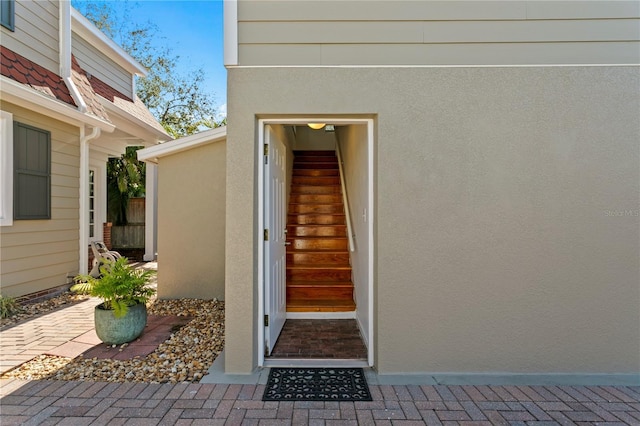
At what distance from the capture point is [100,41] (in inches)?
275

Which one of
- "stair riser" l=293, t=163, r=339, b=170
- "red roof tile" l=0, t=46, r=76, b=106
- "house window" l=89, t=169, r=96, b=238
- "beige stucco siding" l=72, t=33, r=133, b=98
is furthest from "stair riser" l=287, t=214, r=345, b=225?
"beige stucco siding" l=72, t=33, r=133, b=98

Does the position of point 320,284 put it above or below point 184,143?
below

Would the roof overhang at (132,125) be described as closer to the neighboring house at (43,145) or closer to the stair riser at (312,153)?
the neighboring house at (43,145)

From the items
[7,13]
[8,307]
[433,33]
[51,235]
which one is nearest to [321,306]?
[433,33]

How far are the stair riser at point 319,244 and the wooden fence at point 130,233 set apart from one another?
20.9 feet

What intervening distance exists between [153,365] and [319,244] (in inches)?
114

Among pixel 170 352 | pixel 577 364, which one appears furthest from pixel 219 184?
pixel 577 364

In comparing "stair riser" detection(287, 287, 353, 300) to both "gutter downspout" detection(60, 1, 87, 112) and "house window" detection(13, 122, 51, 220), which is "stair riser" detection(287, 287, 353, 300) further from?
"gutter downspout" detection(60, 1, 87, 112)

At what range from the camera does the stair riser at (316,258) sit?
5.02m

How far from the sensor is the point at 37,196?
4.69 meters

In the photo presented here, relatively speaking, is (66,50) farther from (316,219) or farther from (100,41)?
(316,219)

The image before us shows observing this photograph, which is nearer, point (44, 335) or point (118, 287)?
point (118, 287)

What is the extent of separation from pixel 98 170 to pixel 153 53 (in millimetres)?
10719

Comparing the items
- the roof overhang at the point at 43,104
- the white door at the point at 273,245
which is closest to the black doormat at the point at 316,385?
the white door at the point at 273,245
